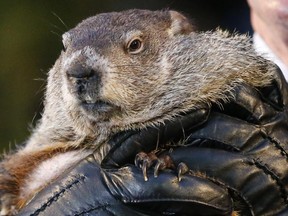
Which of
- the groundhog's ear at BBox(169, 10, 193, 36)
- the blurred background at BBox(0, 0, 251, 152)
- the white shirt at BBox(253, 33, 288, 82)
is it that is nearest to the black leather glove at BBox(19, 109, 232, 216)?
the groundhog's ear at BBox(169, 10, 193, 36)

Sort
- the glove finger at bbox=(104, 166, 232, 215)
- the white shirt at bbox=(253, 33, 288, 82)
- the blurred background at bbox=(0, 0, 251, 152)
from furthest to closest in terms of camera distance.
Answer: the blurred background at bbox=(0, 0, 251, 152), the white shirt at bbox=(253, 33, 288, 82), the glove finger at bbox=(104, 166, 232, 215)

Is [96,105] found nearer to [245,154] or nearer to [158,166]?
[158,166]

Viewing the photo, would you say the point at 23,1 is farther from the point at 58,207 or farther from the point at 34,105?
the point at 58,207

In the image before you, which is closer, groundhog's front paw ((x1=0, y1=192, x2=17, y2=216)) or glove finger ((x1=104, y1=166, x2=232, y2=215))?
glove finger ((x1=104, y1=166, x2=232, y2=215))

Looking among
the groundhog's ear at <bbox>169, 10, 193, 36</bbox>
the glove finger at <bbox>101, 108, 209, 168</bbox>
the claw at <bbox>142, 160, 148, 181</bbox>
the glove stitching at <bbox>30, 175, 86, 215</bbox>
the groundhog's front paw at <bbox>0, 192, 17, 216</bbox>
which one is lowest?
the groundhog's front paw at <bbox>0, 192, 17, 216</bbox>

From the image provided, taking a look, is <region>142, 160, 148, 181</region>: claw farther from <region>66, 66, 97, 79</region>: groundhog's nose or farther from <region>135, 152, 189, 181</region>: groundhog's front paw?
<region>66, 66, 97, 79</region>: groundhog's nose

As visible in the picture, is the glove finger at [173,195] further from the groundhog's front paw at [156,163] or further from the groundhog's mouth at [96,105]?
the groundhog's mouth at [96,105]

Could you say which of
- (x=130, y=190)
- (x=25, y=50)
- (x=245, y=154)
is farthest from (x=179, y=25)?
(x=25, y=50)
